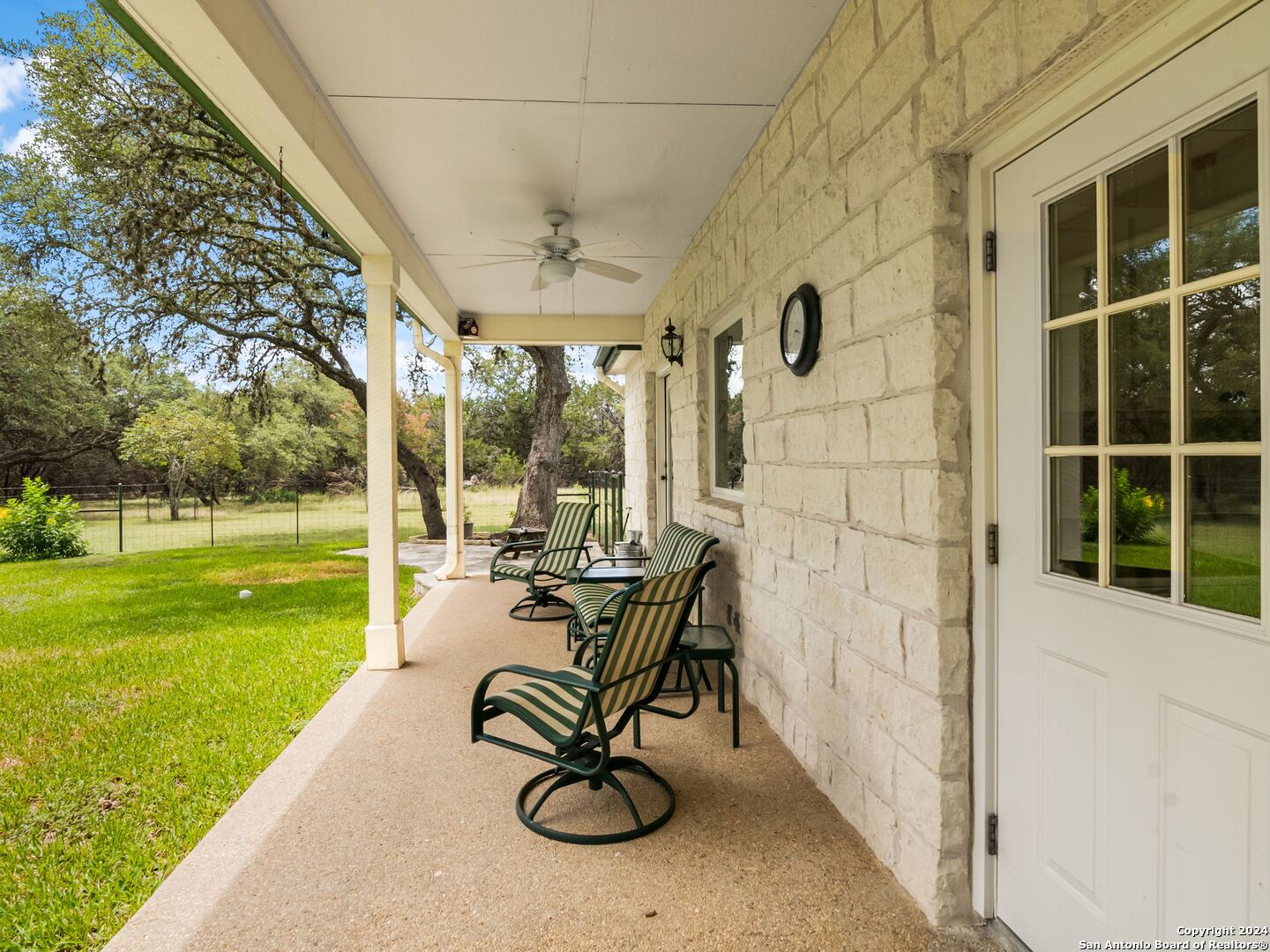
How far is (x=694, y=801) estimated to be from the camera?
7.79ft

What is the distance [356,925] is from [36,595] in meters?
8.43

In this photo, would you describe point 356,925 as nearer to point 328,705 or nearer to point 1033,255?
point 328,705

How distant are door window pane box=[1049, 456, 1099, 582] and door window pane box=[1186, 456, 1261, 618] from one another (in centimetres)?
22

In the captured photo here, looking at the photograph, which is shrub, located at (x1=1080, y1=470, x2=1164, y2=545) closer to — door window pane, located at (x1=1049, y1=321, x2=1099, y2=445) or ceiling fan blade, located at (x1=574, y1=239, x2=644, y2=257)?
door window pane, located at (x1=1049, y1=321, x2=1099, y2=445)

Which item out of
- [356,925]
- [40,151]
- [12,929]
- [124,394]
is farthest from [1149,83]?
[124,394]

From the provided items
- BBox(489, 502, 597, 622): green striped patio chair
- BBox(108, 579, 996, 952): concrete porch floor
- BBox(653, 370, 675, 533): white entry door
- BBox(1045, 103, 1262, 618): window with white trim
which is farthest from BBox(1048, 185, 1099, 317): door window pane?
BBox(653, 370, 675, 533): white entry door

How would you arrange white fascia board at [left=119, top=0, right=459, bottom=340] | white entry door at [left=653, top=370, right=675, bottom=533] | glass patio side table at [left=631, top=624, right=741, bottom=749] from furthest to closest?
white entry door at [left=653, top=370, right=675, bottom=533] → glass patio side table at [left=631, top=624, right=741, bottom=749] → white fascia board at [left=119, top=0, right=459, bottom=340]

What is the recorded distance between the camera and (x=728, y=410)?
4160 mm

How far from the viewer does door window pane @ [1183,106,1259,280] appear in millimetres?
1029

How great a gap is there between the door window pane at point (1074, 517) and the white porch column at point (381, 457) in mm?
3523

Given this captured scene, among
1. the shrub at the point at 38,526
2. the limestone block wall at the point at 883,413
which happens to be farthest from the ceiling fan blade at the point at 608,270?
the shrub at the point at 38,526

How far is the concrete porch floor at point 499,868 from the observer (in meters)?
1.71

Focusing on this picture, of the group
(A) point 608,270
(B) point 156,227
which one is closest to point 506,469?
(B) point 156,227

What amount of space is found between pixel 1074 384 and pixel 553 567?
497cm
